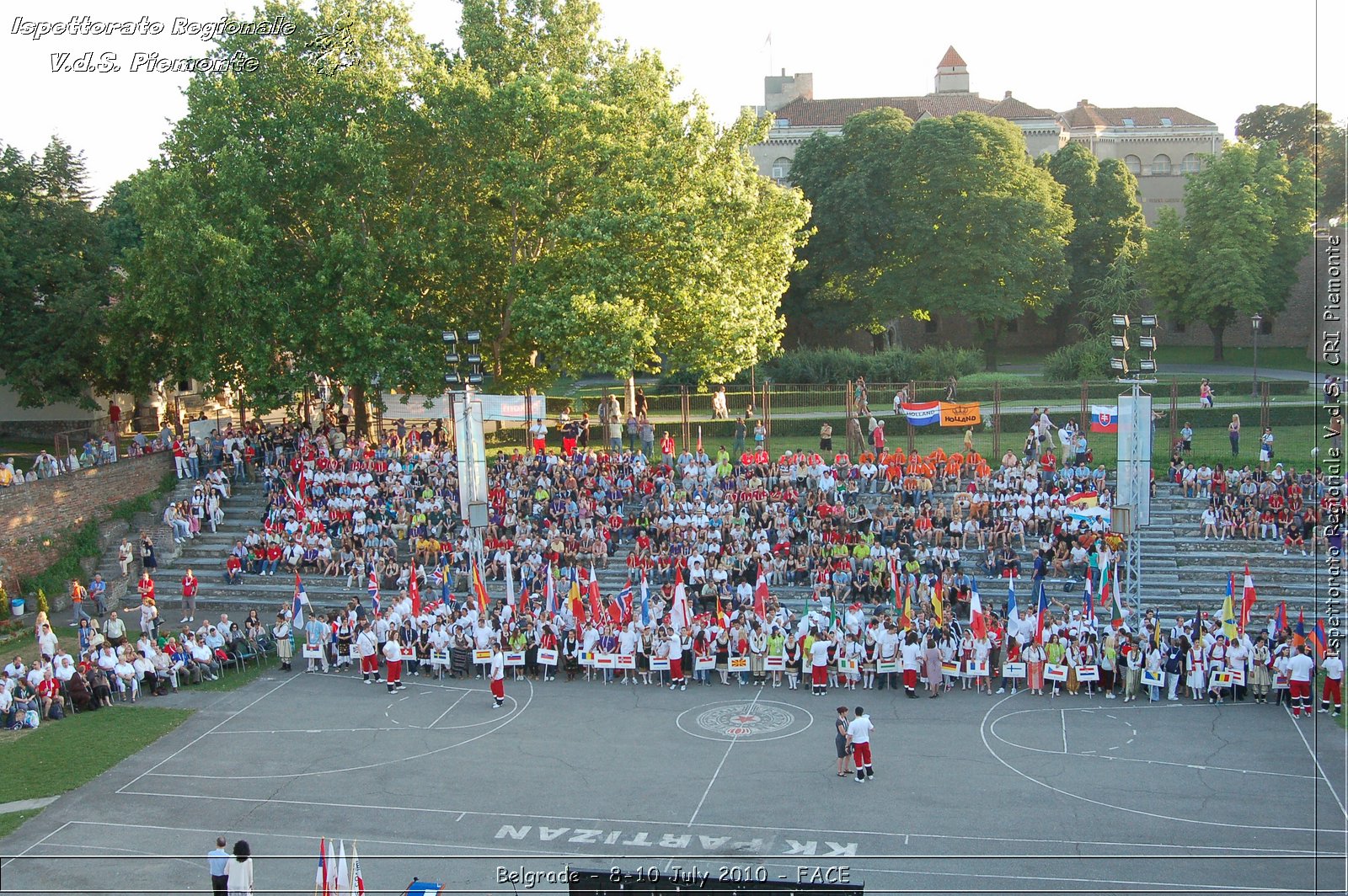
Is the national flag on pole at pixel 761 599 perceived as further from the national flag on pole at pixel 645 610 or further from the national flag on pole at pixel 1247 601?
the national flag on pole at pixel 1247 601

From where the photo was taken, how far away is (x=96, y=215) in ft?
137

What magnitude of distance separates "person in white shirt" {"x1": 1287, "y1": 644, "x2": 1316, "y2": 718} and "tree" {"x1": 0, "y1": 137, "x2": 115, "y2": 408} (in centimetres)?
3528

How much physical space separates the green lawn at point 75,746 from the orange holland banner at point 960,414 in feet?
71.5

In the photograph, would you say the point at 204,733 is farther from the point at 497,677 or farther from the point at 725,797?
the point at 725,797

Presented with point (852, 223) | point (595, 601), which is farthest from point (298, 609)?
point (852, 223)

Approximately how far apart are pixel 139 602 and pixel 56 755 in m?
10.8

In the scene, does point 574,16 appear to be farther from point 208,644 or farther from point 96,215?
point 208,644

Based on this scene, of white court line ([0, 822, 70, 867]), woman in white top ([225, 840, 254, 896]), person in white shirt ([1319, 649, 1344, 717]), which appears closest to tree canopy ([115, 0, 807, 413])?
white court line ([0, 822, 70, 867])

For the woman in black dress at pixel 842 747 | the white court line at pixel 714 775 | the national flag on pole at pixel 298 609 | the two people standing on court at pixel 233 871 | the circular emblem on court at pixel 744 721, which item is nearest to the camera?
the two people standing on court at pixel 233 871

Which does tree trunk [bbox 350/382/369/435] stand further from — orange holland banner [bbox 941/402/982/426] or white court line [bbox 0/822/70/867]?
white court line [bbox 0/822/70/867]

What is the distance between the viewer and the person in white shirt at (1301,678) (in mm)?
20172

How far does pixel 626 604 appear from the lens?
2506 centimetres

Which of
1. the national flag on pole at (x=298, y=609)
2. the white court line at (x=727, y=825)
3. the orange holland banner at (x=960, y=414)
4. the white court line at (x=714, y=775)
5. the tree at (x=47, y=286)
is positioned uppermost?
the tree at (x=47, y=286)

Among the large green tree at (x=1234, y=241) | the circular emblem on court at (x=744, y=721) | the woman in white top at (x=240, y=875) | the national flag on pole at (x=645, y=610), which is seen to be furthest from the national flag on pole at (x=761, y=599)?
the large green tree at (x=1234, y=241)
